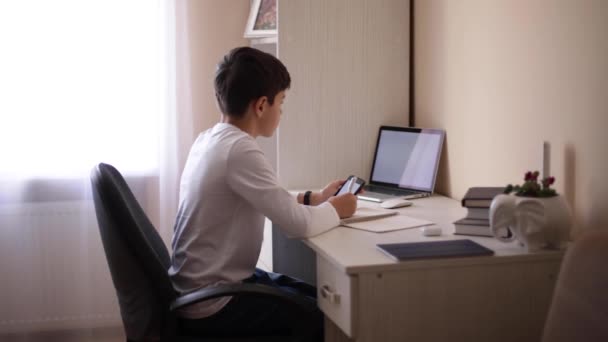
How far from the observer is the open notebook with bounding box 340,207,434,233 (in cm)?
192

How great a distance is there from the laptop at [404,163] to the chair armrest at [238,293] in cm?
80

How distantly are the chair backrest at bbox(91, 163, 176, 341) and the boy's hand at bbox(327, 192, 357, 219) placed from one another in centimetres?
54

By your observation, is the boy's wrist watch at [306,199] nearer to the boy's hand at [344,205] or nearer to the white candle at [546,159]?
the boy's hand at [344,205]

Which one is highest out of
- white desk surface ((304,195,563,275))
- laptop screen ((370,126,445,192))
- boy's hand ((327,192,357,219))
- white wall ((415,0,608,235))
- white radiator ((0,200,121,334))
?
white wall ((415,0,608,235))

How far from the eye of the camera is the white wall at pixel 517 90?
1.67m

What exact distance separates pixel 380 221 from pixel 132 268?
707mm

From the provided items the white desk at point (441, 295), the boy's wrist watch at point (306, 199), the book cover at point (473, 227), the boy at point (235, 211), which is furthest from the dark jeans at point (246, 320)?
the boy's wrist watch at point (306, 199)

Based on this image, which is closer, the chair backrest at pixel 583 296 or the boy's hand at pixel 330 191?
the chair backrest at pixel 583 296

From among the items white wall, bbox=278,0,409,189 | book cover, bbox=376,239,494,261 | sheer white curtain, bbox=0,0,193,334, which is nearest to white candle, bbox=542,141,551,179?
book cover, bbox=376,239,494,261

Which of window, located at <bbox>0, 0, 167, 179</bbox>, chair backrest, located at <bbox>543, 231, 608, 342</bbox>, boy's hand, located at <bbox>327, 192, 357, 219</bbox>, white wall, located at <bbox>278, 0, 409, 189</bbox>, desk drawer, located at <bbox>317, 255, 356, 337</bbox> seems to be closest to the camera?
chair backrest, located at <bbox>543, 231, 608, 342</bbox>

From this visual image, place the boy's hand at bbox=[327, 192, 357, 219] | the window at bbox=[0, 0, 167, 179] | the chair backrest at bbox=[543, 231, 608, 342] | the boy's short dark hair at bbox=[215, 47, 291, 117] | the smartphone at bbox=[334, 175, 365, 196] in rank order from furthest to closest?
the window at bbox=[0, 0, 167, 179], the smartphone at bbox=[334, 175, 365, 196], the boy's hand at bbox=[327, 192, 357, 219], the boy's short dark hair at bbox=[215, 47, 291, 117], the chair backrest at bbox=[543, 231, 608, 342]

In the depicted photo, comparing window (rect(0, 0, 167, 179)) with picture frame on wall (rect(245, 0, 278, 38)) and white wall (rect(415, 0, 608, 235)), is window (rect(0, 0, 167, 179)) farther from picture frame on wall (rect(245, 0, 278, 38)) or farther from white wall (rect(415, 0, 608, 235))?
white wall (rect(415, 0, 608, 235))

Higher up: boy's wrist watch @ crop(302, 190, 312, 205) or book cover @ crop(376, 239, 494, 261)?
boy's wrist watch @ crop(302, 190, 312, 205)

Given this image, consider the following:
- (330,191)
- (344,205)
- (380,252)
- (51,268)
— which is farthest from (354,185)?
(51,268)
